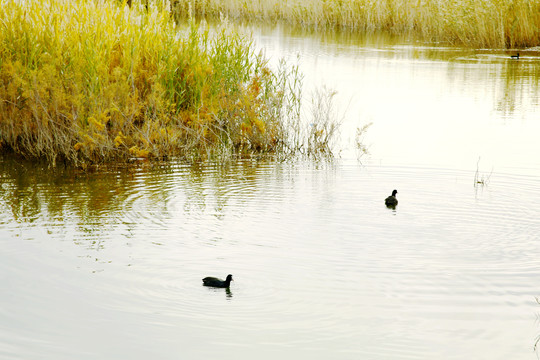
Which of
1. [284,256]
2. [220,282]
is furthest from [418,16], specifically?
[220,282]

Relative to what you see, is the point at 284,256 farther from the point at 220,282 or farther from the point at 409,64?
the point at 409,64

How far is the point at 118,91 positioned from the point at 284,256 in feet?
14.0

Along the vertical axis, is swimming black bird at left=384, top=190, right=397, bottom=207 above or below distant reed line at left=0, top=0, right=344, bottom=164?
below

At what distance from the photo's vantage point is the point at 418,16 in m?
27.4

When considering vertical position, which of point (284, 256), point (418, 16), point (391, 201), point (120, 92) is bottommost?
point (284, 256)

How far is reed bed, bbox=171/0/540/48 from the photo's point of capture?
22.7m

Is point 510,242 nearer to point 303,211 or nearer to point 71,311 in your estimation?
point 303,211

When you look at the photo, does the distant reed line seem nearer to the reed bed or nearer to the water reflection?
the water reflection

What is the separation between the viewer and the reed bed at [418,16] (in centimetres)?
2269

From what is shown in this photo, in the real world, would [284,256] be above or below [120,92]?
below

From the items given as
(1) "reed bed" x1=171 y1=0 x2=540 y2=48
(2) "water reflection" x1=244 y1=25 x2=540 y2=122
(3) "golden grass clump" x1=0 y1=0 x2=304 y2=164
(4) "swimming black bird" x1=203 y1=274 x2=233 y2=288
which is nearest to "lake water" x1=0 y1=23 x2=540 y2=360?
(4) "swimming black bird" x1=203 y1=274 x2=233 y2=288

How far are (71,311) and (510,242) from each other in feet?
13.0

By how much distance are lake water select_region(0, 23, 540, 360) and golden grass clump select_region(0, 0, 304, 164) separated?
1.69ft

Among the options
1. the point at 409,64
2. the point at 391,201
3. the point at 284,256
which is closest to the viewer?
the point at 284,256
